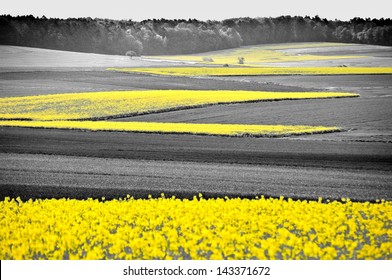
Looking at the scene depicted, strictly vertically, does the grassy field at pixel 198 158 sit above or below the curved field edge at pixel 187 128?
above

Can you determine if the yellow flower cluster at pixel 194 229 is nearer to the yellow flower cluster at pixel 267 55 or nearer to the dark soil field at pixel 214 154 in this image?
the dark soil field at pixel 214 154

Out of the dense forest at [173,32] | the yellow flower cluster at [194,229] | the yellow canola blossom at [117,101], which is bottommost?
the yellow canola blossom at [117,101]

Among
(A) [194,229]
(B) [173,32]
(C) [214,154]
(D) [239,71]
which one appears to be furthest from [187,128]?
(A) [194,229]

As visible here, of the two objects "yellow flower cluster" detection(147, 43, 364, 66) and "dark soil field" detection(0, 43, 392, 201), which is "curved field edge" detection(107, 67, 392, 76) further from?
"yellow flower cluster" detection(147, 43, 364, 66)

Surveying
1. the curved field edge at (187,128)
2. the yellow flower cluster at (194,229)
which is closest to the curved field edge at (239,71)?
the curved field edge at (187,128)

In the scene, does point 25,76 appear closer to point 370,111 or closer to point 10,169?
point 10,169

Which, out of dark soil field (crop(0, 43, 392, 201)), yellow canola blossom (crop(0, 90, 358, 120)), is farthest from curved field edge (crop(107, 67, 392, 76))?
yellow canola blossom (crop(0, 90, 358, 120))

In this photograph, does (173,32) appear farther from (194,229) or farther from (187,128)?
(194,229)
